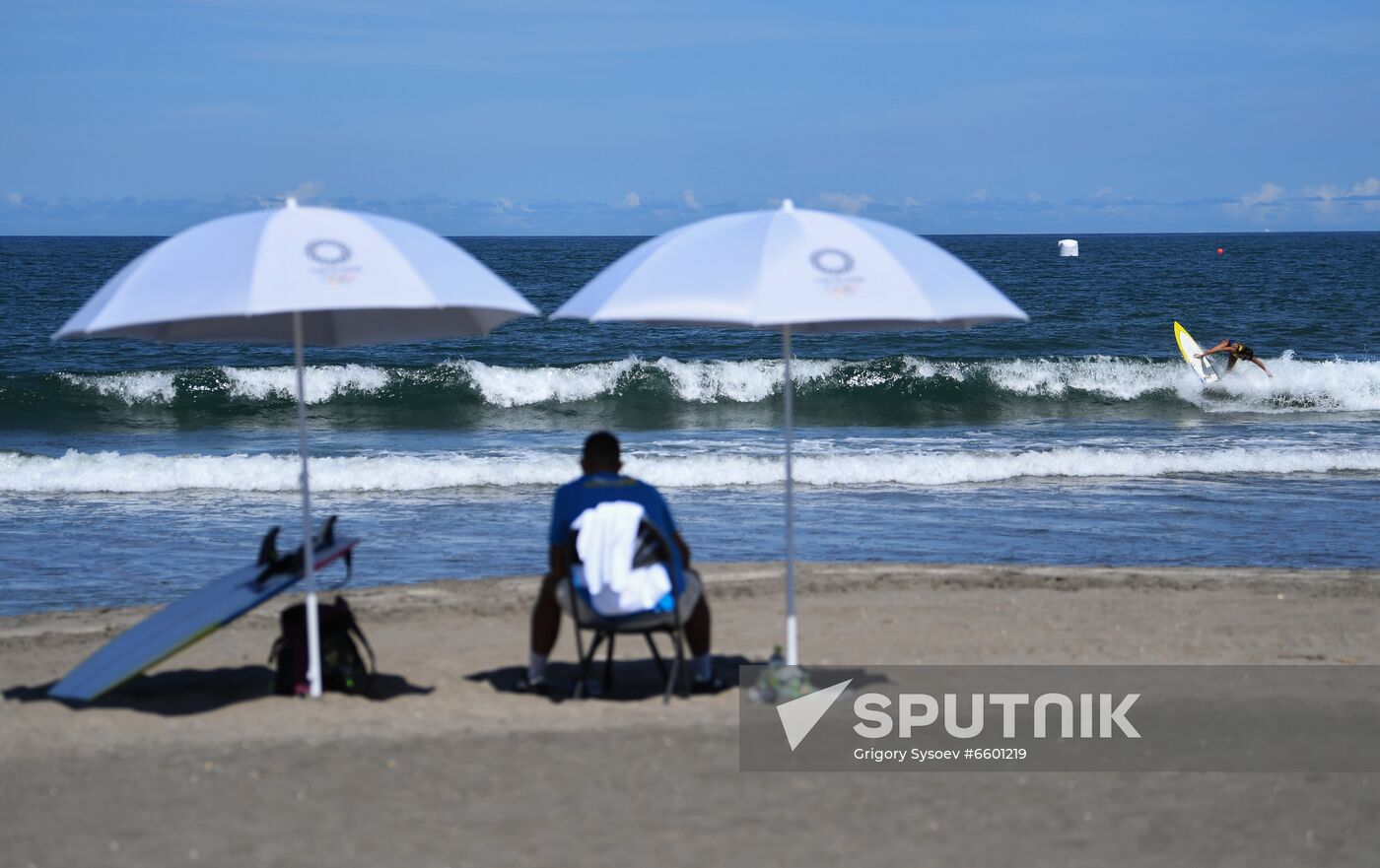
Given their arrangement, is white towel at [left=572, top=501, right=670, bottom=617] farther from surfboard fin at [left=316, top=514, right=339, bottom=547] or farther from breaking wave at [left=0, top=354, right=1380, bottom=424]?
breaking wave at [left=0, top=354, right=1380, bottom=424]

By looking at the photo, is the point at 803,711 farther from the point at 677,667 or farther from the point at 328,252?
the point at 328,252

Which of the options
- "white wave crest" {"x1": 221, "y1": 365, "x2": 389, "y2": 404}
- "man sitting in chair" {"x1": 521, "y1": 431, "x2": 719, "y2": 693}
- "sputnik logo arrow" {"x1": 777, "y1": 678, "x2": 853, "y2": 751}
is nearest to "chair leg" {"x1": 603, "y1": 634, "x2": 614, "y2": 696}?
"man sitting in chair" {"x1": 521, "y1": 431, "x2": 719, "y2": 693}

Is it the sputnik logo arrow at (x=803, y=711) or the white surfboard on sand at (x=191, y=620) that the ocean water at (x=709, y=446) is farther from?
the sputnik logo arrow at (x=803, y=711)

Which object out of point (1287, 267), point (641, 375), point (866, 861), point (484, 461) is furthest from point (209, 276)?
point (1287, 267)

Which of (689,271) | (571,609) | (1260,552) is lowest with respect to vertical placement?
(1260,552)

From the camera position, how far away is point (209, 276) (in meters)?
4.90

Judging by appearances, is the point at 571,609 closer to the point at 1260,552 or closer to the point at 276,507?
the point at 1260,552

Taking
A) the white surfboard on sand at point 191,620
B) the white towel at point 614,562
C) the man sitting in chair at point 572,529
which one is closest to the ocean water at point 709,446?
the white surfboard on sand at point 191,620

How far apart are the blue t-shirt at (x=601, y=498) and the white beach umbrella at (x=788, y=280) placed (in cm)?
66

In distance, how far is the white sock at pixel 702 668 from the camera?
5805 mm

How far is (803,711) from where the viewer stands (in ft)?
17.7

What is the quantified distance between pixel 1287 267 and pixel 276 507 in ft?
209

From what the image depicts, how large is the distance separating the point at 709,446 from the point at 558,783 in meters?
12.0

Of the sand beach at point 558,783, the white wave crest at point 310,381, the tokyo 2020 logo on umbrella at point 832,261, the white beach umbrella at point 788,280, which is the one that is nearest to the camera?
the sand beach at point 558,783
